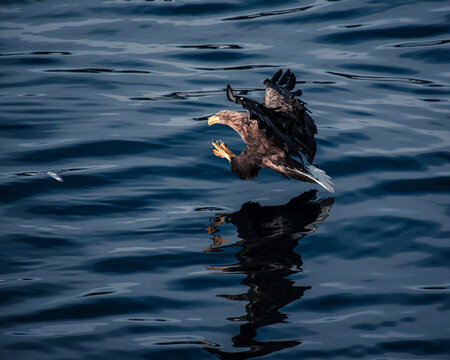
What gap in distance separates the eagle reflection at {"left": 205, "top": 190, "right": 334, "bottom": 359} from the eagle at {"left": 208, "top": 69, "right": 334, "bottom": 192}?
0.27 metres

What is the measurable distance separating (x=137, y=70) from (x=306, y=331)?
6.54 meters

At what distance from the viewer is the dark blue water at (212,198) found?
175 inches

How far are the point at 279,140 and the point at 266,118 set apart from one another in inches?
21.9

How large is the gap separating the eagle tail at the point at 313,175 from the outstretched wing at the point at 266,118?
0.23 meters

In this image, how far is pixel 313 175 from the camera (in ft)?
21.0

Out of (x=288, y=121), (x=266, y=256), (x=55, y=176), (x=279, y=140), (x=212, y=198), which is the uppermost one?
(x=288, y=121)

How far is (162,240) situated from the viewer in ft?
18.5

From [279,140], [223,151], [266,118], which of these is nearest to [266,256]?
[266,118]

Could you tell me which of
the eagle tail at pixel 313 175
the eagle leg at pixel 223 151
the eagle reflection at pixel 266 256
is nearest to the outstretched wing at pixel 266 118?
the eagle tail at pixel 313 175

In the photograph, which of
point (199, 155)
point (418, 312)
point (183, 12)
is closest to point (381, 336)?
point (418, 312)

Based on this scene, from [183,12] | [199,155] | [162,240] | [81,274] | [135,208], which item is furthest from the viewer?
[183,12]

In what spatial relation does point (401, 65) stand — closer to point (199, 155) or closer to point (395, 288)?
point (199, 155)

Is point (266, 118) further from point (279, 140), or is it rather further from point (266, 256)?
point (266, 256)

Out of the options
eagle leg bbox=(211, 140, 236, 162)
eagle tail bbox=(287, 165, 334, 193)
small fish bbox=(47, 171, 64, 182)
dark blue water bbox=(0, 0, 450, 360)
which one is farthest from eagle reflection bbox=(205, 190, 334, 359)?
small fish bbox=(47, 171, 64, 182)
